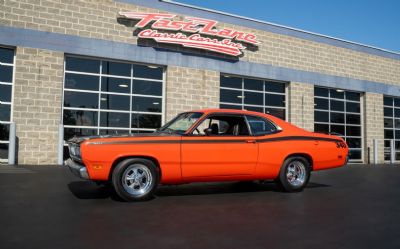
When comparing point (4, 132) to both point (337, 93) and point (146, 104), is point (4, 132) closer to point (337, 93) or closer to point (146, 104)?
point (146, 104)

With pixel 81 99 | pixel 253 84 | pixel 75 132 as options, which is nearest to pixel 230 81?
pixel 253 84

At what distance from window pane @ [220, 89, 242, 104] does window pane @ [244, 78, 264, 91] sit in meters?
0.61

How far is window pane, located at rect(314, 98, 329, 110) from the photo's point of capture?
64.4 feet

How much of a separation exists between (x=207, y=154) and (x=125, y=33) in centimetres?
952

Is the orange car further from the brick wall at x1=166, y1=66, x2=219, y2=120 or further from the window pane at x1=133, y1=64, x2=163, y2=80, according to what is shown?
the window pane at x1=133, y1=64, x2=163, y2=80

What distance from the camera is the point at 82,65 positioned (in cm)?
1416

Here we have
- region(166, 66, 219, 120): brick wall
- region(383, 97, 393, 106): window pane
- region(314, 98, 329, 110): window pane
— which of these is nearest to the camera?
region(166, 66, 219, 120): brick wall

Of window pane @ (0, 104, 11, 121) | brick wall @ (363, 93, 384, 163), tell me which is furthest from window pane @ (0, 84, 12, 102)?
brick wall @ (363, 93, 384, 163)

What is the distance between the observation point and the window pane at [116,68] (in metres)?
14.6

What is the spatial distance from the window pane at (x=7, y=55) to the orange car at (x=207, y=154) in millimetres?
8168

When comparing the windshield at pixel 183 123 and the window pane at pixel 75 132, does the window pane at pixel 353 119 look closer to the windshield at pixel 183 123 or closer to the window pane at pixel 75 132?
the window pane at pixel 75 132

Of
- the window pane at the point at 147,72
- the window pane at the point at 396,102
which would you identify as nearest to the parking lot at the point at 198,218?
the window pane at the point at 147,72

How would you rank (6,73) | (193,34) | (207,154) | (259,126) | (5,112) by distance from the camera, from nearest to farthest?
(207,154), (259,126), (5,112), (6,73), (193,34)

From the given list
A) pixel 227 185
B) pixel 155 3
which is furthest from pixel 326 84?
pixel 227 185
